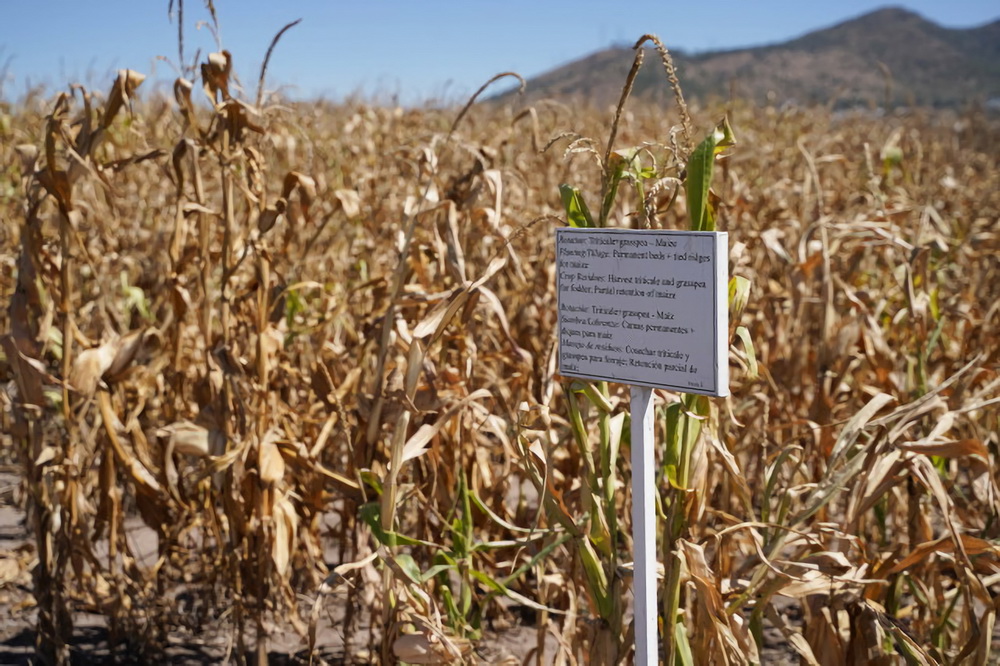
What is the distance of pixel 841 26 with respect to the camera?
65.7 m

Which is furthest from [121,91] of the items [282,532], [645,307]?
[645,307]

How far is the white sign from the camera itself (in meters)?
1.18

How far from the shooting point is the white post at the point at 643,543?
1.26 meters

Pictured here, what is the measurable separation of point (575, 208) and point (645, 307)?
0.67 feet

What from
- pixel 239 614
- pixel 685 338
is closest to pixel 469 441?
pixel 239 614

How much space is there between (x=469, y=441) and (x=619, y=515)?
57cm

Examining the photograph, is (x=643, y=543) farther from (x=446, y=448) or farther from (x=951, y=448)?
(x=446, y=448)

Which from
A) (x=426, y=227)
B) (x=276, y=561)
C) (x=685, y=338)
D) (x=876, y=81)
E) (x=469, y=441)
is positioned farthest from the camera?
(x=876, y=81)

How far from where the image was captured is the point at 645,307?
126 centimetres

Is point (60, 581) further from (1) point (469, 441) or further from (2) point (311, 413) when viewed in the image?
(1) point (469, 441)

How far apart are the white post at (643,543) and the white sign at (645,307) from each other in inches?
2.5

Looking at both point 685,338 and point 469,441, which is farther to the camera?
point 469,441

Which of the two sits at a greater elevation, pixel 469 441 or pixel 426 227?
pixel 426 227

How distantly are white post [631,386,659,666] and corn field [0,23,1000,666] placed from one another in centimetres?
8
